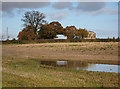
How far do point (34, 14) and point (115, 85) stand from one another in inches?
2752

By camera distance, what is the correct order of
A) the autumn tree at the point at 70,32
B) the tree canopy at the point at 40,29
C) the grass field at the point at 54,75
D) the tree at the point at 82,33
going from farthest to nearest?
the tree at the point at 82,33 < the autumn tree at the point at 70,32 < the tree canopy at the point at 40,29 < the grass field at the point at 54,75

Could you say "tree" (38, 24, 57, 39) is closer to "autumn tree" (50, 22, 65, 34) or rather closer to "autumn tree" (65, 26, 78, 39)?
"autumn tree" (50, 22, 65, 34)

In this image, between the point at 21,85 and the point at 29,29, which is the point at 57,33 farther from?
the point at 21,85

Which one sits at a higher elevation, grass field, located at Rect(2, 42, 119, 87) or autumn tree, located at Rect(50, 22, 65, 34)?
autumn tree, located at Rect(50, 22, 65, 34)

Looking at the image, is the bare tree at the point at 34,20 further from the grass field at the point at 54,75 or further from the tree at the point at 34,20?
the grass field at the point at 54,75

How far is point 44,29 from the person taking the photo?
269 ft

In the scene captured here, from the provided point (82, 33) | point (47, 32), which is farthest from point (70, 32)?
point (47, 32)

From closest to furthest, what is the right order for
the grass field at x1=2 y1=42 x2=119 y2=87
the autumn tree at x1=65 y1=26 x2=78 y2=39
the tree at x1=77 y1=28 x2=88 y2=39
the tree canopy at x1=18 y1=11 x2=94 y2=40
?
1. the grass field at x1=2 y1=42 x2=119 y2=87
2. the tree canopy at x1=18 y1=11 x2=94 y2=40
3. the autumn tree at x1=65 y1=26 x2=78 y2=39
4. the tree at x1=77 y1=28 x2=88 y2=39

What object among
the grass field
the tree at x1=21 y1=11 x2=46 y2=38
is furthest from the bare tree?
the grass field

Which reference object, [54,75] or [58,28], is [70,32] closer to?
[58,28]

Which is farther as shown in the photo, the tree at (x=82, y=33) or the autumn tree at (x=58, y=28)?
the tree at (x=82, y=33)

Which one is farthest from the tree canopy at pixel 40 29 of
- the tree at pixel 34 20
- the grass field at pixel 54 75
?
the grass field at pixel 54 75

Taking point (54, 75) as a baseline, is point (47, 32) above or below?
above

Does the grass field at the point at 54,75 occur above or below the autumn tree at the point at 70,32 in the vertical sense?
below
